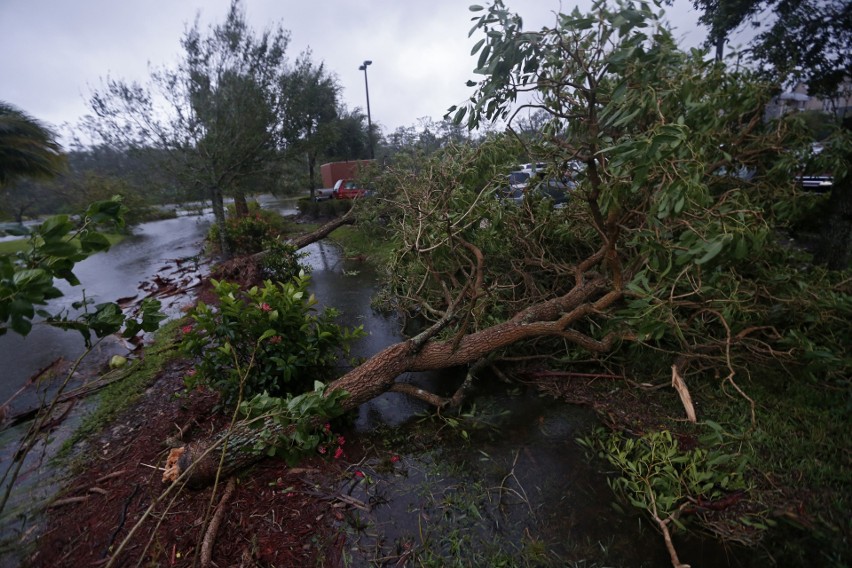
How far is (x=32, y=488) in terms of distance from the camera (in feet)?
8.54

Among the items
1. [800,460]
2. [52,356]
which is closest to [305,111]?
[52,356]

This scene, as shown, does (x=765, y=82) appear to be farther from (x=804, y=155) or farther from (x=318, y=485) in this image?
(x=318, y=485)

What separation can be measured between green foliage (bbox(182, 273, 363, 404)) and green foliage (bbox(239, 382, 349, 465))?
0.44 meters

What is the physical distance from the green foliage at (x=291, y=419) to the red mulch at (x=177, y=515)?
24 cm

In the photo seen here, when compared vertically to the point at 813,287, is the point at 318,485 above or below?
below

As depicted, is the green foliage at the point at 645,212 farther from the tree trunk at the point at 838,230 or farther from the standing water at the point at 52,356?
the standing water at the point at 52,356

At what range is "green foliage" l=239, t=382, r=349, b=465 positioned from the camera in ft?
7.47

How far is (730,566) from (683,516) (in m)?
0.29

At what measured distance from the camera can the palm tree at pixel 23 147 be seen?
21.8 ft

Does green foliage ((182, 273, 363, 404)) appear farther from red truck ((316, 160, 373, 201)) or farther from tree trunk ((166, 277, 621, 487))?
red truck ((316, 160, 373, 201))

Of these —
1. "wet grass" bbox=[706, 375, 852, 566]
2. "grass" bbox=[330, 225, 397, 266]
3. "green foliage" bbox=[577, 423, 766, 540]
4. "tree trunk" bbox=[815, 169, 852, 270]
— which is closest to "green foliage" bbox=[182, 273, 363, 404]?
"green foliage" bbox=[577, 423, 766, 540]

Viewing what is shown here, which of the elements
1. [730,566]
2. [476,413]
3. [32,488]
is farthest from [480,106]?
[32,488]

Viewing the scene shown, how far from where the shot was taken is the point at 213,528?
2.13 m

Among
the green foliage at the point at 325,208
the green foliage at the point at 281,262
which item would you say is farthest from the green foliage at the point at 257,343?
the green foliage at the point at 325,208
